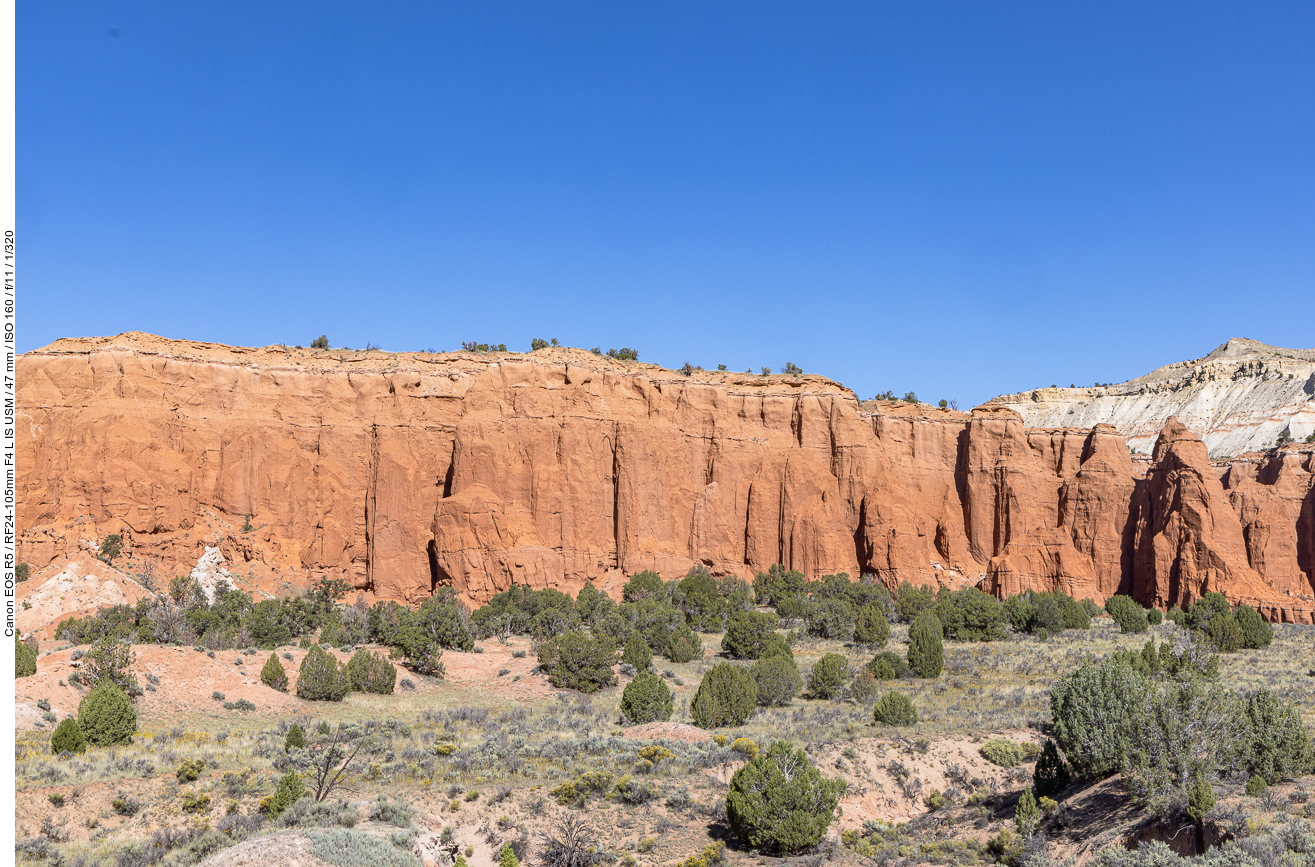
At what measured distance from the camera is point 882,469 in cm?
5969

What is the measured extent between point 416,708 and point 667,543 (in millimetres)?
26310

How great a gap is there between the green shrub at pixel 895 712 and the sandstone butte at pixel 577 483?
27.3 m

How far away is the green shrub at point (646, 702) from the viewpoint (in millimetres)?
26047

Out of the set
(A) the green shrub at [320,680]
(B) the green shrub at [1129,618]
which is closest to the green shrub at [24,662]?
(A) the green shrub at [320,680]

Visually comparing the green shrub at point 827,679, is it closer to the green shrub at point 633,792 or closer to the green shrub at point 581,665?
the green shrub at point 581,665

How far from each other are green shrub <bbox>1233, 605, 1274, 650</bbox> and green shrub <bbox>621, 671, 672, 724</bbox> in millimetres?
25903

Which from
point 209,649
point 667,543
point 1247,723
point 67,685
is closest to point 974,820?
point 1247,723

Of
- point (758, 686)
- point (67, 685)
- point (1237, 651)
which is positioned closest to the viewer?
point (67, 685)

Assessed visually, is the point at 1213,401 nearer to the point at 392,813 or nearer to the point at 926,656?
the point at 926,656

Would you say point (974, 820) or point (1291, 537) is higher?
point (1291, 537)

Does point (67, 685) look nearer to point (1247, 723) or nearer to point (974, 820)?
point (974, 820)

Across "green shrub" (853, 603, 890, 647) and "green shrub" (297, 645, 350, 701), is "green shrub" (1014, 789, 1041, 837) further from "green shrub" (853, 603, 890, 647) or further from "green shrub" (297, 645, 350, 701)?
"green shrub" (853, 603, 890, 647)

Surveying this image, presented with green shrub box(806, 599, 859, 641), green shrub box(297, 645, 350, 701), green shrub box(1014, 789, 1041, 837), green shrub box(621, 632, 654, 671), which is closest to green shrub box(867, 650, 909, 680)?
green shrub box(621, 632, 654, 671)

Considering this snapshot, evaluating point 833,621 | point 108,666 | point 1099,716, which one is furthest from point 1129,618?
point 108,666
